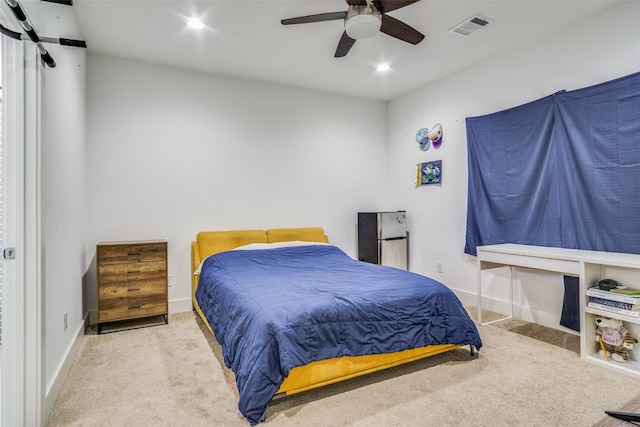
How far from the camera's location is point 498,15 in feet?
9.75

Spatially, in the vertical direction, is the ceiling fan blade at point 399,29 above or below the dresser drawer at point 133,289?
above

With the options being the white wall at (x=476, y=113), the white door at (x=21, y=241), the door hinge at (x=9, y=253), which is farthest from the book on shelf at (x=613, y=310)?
the door hinge at (x=9, y=253)

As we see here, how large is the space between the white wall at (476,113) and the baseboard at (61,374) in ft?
12.8

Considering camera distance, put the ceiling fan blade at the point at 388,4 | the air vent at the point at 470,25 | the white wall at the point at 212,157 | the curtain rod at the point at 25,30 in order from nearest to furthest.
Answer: the curtain rod at the point at 25,30 → the ceiling fan blade at the point at 388,4 → the air vent at the point at 470,25 → the white wall at the point at 212,157

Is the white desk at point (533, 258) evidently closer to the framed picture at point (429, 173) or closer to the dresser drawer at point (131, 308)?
the framed picture at point (429, 173)

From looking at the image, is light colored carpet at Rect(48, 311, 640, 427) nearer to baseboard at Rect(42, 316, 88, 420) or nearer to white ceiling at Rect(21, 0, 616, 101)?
baseboard at Rect(42, 316, 88, 420)

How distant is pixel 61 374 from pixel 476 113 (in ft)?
14.7

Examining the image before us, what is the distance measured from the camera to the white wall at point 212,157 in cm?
369

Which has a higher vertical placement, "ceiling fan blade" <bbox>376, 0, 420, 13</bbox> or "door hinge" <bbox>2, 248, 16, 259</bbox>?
"ceiling fan blade" <bbox>376, 0, 420, 13</bbox>

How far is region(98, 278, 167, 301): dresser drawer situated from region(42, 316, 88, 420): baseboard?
0.32 m

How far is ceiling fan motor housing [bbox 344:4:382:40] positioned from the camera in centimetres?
230

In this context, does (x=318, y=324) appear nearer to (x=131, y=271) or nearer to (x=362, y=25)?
(x=362, y=25)

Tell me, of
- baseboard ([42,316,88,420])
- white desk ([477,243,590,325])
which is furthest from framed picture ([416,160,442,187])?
baseboard ([42,316,88,420])

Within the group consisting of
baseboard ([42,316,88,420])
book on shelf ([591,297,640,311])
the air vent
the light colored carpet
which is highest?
the air vent
